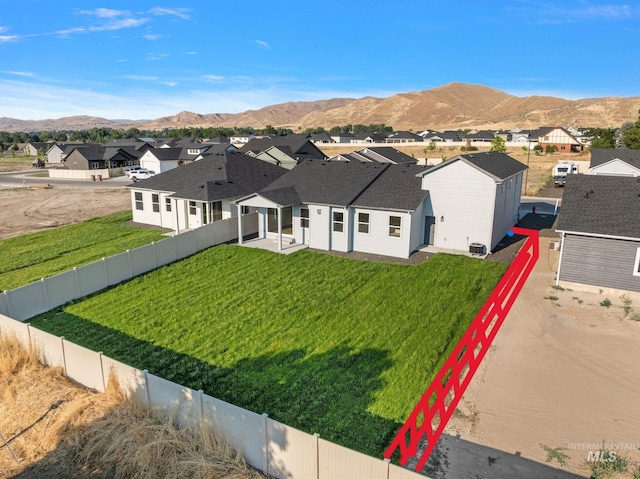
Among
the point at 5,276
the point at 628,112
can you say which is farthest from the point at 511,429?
the point at 628,112

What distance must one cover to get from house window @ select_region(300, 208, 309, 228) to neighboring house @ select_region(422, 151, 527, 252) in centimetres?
681

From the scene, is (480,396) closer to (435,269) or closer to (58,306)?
(435,269)

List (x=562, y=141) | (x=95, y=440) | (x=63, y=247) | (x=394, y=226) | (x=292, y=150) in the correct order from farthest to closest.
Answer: (x=562, y=141) → (x=292, y=150) → (x=63, y=247) → (x=394, y=226) → (x=95, y=440)

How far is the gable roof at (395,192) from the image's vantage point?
23.9 metres

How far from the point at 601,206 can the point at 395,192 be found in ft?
32.0

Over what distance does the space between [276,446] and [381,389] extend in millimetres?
4298

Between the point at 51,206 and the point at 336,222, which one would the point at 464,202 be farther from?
the point at 51,206

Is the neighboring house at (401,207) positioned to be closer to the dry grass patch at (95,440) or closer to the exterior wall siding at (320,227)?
the exterior wall siding at (320,227)

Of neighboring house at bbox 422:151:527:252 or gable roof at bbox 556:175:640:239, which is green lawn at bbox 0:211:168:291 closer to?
neighboring house at bbox 422:151:527:252

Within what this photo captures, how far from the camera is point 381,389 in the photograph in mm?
12039

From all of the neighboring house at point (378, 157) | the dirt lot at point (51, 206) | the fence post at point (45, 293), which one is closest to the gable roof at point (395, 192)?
the fence post at point (45, 293)

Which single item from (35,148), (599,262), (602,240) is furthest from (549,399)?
(35,148)

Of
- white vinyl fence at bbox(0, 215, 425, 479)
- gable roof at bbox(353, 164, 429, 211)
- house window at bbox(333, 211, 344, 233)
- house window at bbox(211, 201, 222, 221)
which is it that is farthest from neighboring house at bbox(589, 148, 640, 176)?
white vinyl fence at bbox(0, 215, 425, 479)

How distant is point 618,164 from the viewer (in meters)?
44.2
